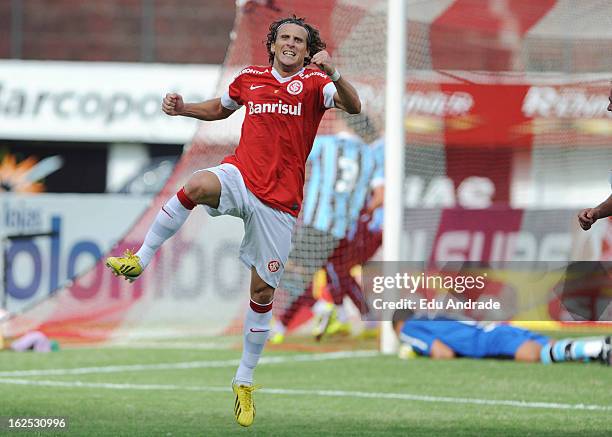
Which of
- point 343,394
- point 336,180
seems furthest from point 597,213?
point 336,180

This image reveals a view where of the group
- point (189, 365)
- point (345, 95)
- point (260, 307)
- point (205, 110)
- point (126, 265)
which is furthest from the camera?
point (189, 365)

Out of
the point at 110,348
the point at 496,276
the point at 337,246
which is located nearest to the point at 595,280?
the point at 496,276

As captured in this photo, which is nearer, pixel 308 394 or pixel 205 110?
pixel 205 110

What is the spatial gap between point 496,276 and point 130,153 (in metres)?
12.0

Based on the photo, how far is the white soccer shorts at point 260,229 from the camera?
21.0 ft

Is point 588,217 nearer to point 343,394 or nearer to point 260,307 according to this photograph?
point 260,307

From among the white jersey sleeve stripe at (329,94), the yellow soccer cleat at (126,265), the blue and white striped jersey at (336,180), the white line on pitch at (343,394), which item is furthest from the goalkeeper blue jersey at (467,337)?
the yellow soccer cleat at (126,265)

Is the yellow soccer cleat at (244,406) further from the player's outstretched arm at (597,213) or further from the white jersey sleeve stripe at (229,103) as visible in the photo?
the player's outstretched arm at (597,213)

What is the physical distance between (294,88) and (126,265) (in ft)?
4.03

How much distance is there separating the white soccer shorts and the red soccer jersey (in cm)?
5

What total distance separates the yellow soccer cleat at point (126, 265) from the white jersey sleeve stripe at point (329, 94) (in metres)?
1.24

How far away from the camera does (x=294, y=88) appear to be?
6523 mm

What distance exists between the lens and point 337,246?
1248cm

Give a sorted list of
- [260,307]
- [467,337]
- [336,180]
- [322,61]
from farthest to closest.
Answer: [336,180] → [467,337] → [260,307] → [322,61]
